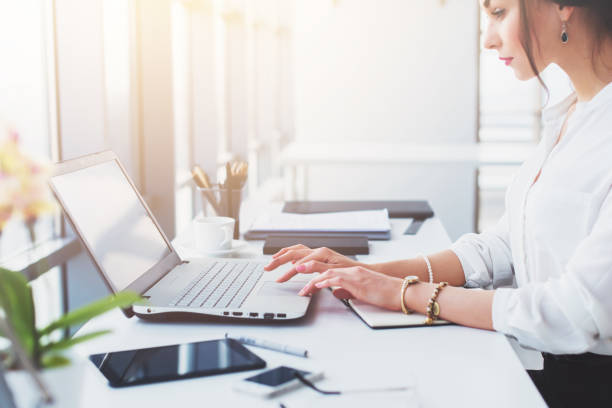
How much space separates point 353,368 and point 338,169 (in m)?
3.67

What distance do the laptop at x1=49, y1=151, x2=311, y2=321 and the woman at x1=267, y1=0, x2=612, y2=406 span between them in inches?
3.2

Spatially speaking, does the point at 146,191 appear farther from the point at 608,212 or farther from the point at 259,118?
the point at 259,118

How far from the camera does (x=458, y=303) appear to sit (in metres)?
1.04

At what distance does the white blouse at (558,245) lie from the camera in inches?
37.8

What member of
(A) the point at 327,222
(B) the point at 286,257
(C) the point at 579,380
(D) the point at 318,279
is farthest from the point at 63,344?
(A) the point at 327,222

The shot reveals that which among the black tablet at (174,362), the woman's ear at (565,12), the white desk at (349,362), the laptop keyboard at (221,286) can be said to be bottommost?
the white desk at (349,362)

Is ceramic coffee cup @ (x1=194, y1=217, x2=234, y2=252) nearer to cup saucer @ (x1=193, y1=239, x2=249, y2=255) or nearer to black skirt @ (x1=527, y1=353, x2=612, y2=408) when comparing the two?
cup saucer @ (x1=193, y1=239, x2=249, y2=255)

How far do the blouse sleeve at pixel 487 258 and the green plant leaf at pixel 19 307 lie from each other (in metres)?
0.95

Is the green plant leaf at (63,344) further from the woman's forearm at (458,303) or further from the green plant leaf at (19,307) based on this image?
the woman's forearm at (458,303)

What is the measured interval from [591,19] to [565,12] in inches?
2.0

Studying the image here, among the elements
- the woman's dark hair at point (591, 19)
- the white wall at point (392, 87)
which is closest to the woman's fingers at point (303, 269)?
the woman's dark hair at point (591, 19)

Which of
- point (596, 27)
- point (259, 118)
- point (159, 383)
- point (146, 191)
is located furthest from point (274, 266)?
point (259, 118)

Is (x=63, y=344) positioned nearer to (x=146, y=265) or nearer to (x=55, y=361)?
(x=55, y=361)

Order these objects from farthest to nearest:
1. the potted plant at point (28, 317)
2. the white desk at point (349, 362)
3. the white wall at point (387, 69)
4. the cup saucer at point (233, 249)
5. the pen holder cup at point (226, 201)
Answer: the white wall at point (387, 69) → the pen holder cup at point (226, 201) → the cup saucer at point (233, 249) → the white desk at point (349, 362) → the potted plant at point (28, 317)
